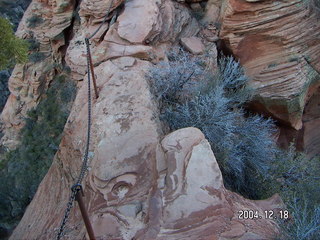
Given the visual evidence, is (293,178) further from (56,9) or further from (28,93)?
(28,93)

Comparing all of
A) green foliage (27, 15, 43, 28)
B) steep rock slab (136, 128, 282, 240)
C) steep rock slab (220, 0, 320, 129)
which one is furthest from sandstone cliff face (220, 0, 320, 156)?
green foliage (27, 15, 43, 28)

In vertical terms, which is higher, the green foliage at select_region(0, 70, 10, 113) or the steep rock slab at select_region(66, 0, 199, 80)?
the steep rock slab at select_region(66, 0, 199, 80)

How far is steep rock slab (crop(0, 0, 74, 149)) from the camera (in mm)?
9984

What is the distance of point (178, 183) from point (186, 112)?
156cm

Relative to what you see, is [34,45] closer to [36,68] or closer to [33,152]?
[36,68]

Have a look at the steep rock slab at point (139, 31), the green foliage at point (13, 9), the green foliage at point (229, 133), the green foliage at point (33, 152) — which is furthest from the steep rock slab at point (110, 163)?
the green foliage at point (13, 9)

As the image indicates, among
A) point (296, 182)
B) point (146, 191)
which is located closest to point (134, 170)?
point (146, 191)

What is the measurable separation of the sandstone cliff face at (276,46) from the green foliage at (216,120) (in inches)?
59.3

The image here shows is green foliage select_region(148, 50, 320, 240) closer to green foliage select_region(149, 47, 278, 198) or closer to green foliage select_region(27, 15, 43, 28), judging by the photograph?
green foliage select_region(149, 47, 278, 198)

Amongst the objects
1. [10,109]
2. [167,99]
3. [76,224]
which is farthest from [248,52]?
[10,109]

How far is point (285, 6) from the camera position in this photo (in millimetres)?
6652

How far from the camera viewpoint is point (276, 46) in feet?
23.3

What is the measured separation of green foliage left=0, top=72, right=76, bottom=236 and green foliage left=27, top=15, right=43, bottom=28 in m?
1.96
